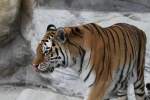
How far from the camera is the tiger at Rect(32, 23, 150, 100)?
190 cm

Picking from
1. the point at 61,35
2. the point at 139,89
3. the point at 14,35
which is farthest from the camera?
the point at 14,35

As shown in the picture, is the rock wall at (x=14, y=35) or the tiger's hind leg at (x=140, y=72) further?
the rock wall at (x=14, y=35)

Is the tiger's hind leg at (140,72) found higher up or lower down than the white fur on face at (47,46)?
lower down

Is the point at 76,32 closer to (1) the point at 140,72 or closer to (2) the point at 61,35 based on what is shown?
(2) the point at 61,35

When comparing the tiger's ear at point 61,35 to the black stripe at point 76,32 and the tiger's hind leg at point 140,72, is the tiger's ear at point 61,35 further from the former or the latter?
the tiger's hind leg at point 140,72

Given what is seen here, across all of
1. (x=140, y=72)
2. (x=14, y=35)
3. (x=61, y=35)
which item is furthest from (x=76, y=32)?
(x=14, y=35)

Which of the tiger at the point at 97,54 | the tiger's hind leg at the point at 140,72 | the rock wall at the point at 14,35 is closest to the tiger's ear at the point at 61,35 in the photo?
the tiger at the point at 97,54

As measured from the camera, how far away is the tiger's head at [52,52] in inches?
74.8

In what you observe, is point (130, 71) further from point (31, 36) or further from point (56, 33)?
point (31, 36)

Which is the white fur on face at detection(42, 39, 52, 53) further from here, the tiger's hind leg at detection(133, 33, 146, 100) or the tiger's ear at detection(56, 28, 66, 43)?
the tiger's hind leg at detection(133, 33, 146, 100)

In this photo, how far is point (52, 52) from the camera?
1911mm

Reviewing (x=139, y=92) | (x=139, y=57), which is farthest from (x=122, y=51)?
(x=139, y=92)

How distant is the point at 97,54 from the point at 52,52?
0.18 metres

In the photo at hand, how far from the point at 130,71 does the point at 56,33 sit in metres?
0.35
